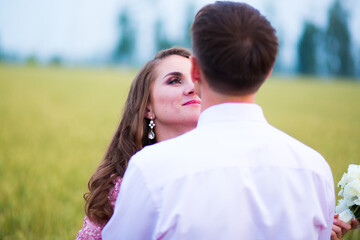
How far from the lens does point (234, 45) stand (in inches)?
54.1

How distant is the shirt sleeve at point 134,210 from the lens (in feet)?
4.73

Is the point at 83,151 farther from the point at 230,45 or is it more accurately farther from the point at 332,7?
the point at 332,7

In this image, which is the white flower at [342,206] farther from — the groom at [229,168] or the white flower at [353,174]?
the groom at [229,168]

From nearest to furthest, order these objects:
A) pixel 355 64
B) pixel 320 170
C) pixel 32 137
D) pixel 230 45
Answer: pixel 230 45
pixel 320 170
pixel 32 137
pixel 355 64

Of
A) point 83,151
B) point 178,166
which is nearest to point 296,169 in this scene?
point 178,166

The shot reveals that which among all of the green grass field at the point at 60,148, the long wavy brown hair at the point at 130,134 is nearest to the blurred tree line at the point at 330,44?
the green grass field at the point at 60,148

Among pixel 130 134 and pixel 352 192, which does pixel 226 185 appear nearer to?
pixel 352 192

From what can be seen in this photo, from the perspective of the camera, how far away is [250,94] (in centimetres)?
153

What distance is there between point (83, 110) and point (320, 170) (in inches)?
637

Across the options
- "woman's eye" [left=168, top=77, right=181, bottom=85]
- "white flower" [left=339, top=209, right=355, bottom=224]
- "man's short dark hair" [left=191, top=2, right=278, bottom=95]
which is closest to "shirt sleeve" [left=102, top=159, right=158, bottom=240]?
"man's short dark hair" [left=191, top=2, right=278, bottom=95]

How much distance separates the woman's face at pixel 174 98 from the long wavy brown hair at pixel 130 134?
0.08 m

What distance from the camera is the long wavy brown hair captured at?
258 centimetres

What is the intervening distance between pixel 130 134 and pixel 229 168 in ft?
5.35

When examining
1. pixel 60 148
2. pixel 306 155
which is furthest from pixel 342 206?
pixel 60 148
